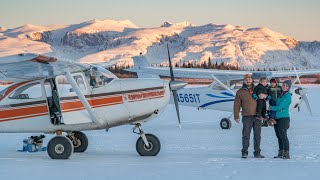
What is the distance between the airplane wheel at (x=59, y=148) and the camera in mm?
10680

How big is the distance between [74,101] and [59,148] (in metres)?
0.92

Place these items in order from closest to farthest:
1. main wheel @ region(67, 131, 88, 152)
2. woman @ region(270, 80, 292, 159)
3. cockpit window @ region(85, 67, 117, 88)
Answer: woman @ region(270, 80, 292, 159) < cockpit window @ region(85, 67, 117, 88) < main wheel @ region(67, 131, 88, 152)

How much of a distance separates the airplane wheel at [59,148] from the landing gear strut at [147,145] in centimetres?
133

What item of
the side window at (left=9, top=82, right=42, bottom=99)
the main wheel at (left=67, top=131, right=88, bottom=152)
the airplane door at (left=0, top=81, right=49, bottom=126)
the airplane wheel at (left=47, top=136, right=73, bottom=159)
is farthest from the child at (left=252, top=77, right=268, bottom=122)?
the side window at (left=9, top=82, right=42, bottom=99)

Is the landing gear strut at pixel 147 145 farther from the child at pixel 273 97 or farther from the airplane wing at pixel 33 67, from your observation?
the child at pixel 273 97

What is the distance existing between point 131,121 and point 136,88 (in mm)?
646

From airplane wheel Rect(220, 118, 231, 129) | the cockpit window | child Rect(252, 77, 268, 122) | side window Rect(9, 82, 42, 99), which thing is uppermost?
the cockpit window

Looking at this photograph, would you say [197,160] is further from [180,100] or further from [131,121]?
[180,100]

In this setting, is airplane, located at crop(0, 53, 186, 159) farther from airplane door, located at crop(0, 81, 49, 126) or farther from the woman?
the woman

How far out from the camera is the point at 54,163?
9.91 meters

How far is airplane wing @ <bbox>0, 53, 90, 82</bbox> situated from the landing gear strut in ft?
5.58

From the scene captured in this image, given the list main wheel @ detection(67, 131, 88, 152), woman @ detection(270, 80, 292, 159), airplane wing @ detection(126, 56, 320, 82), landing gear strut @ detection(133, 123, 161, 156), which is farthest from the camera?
airplane wing @ detection(126, 56, 320, 82)

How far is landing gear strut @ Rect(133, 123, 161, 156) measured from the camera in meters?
11.0

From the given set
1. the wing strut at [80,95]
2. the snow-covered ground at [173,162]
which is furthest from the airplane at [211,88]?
A: the wing strut at [80,95]
